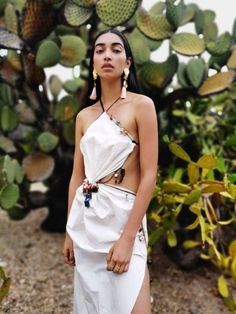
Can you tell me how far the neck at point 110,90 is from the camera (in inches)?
48.7

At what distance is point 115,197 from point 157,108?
101 cm

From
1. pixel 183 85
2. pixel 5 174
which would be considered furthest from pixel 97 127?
pixel 183 85

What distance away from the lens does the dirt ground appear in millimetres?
1719

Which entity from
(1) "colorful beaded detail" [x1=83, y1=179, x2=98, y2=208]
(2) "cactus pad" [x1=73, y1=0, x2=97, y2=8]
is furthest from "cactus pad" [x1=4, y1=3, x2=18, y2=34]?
(1) "colorful beaded detail" [x1=83, y1=179, x2=98, y2=208]

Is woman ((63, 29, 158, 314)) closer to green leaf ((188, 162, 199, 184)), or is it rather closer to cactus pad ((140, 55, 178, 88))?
green leaf ((188, 162, 199, 184))

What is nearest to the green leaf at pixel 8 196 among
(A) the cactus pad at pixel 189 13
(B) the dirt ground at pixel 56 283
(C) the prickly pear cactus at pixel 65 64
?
(C) the prickly pear cactus at pixel 65 64

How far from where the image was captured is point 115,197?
115cm

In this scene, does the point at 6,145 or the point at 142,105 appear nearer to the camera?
the point at 142,105

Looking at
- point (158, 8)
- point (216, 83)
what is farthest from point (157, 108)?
point (158, 8)

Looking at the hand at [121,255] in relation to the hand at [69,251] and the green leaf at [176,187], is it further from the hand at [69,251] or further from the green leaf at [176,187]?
the green leaf at [176,187]

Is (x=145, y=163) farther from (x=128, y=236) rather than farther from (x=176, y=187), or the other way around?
(x=176, y=187)

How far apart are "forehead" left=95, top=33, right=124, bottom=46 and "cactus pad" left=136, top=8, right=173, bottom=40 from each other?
0.64 metres

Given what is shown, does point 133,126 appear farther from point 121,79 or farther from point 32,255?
A: point 32,255

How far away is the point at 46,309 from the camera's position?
1.69 metres
